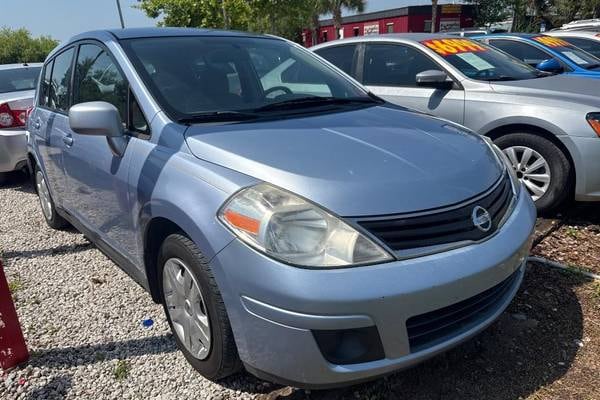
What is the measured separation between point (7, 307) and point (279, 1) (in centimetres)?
2254

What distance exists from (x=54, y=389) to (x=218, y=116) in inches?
61.5

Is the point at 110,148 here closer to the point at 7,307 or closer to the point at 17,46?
the point at 7,307

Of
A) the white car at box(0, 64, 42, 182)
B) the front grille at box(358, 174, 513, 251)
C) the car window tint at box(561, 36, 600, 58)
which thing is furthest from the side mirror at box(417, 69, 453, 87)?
the car window tint at box(561, 36, 600, 58)

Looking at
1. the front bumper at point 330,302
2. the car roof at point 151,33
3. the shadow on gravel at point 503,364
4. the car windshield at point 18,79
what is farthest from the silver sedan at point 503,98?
the car windshield at point 18,79

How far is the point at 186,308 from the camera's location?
2.33 meters

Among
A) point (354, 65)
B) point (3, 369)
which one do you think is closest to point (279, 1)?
point (354, 65)

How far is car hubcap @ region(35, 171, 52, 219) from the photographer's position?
4.44m

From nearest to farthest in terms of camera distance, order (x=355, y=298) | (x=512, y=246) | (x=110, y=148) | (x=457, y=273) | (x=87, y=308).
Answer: (x=355, y=298), (x=457, y=273), (x=512, y=246), (x=110, y=148), (x=87, y=308)

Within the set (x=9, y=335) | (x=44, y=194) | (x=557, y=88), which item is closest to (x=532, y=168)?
(x=557, y=88)

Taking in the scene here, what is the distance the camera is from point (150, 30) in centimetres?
Result: 317

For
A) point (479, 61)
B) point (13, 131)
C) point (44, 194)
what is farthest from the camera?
point (13, 131)

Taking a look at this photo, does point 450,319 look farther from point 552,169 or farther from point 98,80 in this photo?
point 552,169

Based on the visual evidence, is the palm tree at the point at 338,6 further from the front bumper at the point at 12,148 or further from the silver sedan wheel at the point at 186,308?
the silver sedan wheel at the point at 186,308

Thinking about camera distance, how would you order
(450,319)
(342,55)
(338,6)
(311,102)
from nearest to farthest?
(450,319)
(311,102)
(342,55)
(338,6)
